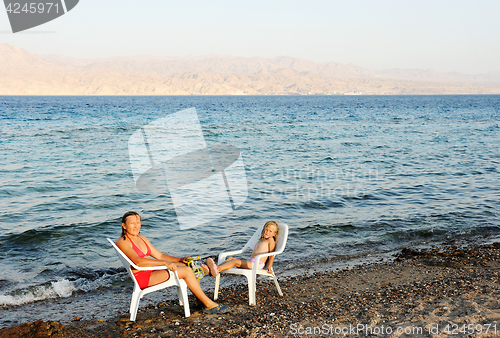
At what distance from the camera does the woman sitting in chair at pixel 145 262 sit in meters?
4.82

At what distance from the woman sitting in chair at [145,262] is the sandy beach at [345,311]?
0.24 metres

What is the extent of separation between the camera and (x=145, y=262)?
15.8 ft

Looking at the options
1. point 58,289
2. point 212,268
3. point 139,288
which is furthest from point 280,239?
point 58,289

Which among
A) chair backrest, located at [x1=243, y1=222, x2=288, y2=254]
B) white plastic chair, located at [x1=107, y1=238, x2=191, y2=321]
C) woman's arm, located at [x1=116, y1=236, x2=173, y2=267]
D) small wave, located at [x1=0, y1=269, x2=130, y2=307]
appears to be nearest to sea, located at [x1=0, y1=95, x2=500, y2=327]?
small wave, located at [x1=0, y1=269, x2=130, y2=307]

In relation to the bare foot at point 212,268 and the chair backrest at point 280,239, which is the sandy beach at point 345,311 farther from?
the chair backrest at point 280,239

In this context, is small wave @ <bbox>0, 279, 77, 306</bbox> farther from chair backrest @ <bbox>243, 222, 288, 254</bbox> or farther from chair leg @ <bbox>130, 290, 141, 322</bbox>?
chair backrest @ <bbox>243, 222, 288, 254</bbox>

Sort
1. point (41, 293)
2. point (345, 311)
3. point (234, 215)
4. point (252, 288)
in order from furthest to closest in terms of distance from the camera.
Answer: point (234, 215) < point (41, 293) < point (252, 288) < point (345, 311)

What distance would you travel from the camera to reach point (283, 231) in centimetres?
577

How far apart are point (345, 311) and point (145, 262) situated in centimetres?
259

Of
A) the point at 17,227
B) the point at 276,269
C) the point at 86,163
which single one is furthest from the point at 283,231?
the point at 86,163

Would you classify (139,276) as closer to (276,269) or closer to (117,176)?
(276,269)

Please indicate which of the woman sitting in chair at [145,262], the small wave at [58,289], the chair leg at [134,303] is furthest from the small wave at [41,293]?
the woman sitting in chair at [145,262]

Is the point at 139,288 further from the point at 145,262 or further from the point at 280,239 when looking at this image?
the point at 280,239

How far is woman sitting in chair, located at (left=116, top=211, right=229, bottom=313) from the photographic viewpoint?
4824 mm
